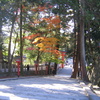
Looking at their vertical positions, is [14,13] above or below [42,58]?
above

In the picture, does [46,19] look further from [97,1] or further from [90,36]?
[97,1]

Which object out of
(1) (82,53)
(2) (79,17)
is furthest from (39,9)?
(1) (82,53)

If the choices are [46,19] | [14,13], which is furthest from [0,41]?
[46,19]

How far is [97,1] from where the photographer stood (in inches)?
469

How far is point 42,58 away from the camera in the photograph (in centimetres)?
2814

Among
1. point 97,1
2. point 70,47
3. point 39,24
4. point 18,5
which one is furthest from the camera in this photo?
point 70,47

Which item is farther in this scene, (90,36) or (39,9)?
(39,9)

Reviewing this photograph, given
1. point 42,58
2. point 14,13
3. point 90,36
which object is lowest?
point 42,58

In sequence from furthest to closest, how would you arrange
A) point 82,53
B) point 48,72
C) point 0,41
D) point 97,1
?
point 48,72, point 0,41, point 82,53, point 97,1

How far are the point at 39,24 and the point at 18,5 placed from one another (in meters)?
3.96

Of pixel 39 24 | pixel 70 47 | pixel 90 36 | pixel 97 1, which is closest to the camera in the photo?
pixel 97 1

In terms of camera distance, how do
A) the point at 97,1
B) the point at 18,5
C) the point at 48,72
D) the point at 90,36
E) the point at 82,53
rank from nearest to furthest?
Result: the point at 97,1
the point at 82,53
the point at 18,5
the point at 90,36
the point at 48,72

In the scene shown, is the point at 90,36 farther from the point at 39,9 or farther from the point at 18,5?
the point at 18,5

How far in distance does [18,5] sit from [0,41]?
22.8ft
